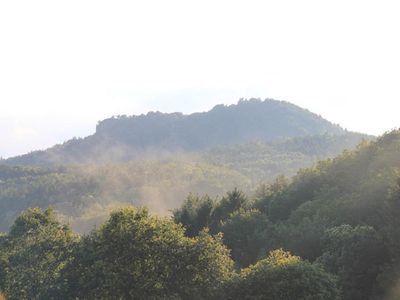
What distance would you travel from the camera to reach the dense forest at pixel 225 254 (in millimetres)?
Result: 28953

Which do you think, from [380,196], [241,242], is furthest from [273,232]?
[380,196]

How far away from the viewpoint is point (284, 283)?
27.2m

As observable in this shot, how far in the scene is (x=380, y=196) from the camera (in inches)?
2133

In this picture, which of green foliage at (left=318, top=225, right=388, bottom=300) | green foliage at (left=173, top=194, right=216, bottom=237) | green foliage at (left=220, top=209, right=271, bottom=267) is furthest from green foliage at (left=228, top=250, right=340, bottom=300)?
green foliage at (left=173, top=194, right=216, bottom=237)

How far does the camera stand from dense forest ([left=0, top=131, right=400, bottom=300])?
29.0 metres

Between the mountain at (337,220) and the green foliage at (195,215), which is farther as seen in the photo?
the green foliage at (195,215)

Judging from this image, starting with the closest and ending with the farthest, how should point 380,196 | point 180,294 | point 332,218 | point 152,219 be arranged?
point 180,294
point 152,219
point 380,196
point 332,218

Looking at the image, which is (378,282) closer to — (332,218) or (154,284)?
(154,284)

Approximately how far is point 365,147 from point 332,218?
26565 millimetres

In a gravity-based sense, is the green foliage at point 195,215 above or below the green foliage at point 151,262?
below

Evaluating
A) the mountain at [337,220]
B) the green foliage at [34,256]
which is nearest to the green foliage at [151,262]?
the mountain at [337,220]

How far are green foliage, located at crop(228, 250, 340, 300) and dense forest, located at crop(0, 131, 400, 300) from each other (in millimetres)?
54

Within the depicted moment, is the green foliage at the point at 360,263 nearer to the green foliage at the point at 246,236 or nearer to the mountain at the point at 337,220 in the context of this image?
the mountain at the point at 337,220

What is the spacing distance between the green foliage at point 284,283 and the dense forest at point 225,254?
0.18 ft
